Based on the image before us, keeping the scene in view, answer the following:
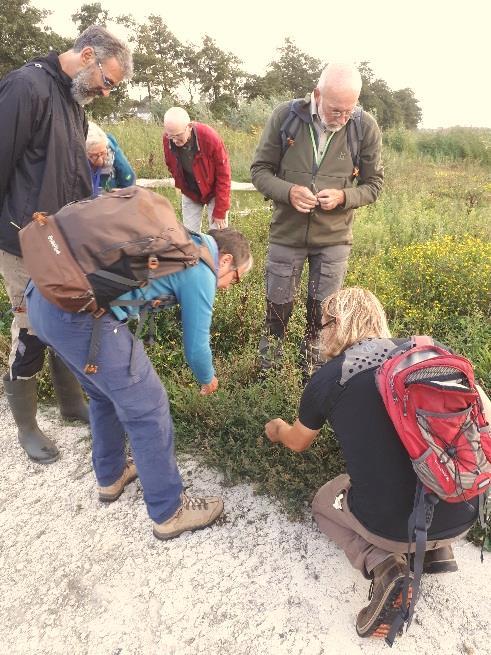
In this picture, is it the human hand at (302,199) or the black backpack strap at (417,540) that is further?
the human hand at (302,199)

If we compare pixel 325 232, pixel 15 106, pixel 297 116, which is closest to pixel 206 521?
pixel 325 232

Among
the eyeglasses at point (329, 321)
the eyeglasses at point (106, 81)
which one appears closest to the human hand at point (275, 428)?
the eyeglasses at point (329, 321)

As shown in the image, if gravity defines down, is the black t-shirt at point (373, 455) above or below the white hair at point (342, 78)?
below

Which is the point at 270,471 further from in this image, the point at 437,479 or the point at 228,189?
the point at 228,189

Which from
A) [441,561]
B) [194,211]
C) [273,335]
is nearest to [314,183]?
[273,335]

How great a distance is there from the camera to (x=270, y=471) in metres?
2.96

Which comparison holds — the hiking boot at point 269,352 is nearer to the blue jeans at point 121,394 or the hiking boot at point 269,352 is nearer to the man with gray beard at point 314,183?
the man with gray beard at point 314,183

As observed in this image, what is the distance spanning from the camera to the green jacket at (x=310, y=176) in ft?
11.5

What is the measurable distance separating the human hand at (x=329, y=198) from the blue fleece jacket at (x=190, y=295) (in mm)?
1463

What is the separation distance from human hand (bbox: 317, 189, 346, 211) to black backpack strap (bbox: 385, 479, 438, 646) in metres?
2.12

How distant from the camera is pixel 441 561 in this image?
95.0 inches

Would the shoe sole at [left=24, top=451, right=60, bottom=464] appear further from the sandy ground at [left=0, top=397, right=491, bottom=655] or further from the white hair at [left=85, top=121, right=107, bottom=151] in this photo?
the white hair at [left=85, top=121, right=107, bottom=151]

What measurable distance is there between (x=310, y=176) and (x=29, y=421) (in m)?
2.66

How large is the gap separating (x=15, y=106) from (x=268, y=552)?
275 centimetres
